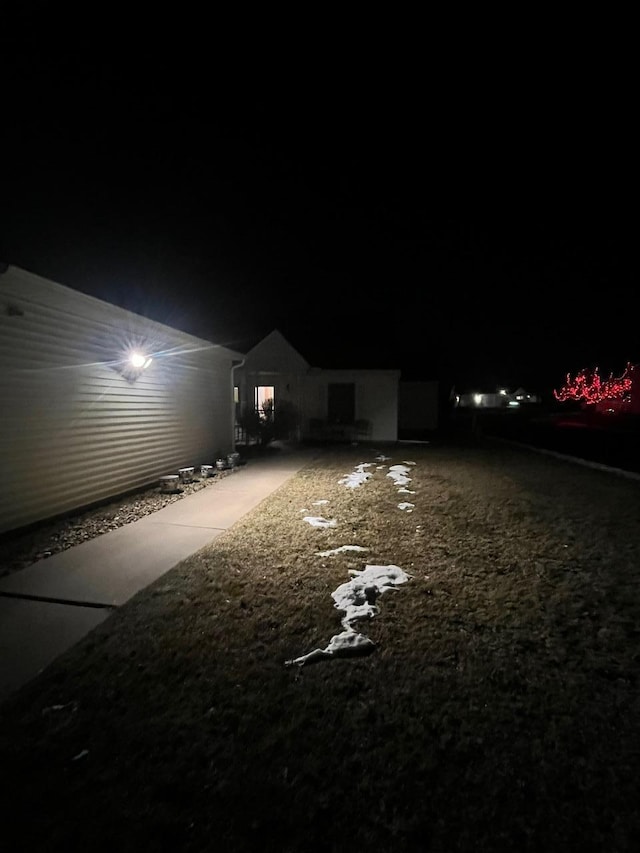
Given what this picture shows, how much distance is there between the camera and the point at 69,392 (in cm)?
560

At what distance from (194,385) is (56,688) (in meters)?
7.58

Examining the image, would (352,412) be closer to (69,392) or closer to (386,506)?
(386,506)

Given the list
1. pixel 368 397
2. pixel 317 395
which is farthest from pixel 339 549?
pixel 317 395

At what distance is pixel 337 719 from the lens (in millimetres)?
2090

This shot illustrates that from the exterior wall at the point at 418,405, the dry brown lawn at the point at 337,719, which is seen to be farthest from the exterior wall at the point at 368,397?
the dry brown lawn at the point at 337,719

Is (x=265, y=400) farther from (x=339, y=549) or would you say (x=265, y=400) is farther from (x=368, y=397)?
(x=339, y=549)

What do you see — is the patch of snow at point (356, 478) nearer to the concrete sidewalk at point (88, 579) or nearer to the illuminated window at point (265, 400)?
the concrete sidewalk at point (88, 579)

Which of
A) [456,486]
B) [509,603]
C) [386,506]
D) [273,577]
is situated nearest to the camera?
[509,603]

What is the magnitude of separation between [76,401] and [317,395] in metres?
10.2

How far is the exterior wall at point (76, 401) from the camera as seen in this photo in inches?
187

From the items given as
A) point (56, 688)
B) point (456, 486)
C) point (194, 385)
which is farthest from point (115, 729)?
point (194, 385)

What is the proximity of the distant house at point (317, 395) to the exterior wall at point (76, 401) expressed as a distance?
20.6ft

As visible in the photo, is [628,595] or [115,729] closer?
[115,729]

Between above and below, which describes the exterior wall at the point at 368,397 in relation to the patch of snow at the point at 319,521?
above
